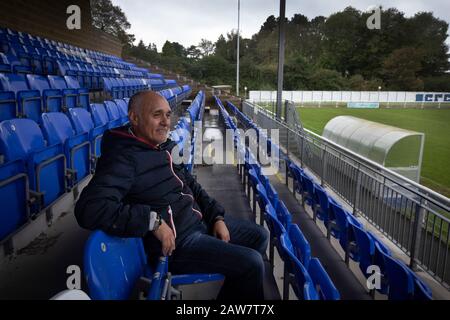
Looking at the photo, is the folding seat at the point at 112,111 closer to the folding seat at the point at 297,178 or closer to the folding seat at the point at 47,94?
the folding seat at the point at 47,94

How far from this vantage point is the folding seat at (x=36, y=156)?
2.21 meters

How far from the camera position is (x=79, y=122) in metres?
3.65

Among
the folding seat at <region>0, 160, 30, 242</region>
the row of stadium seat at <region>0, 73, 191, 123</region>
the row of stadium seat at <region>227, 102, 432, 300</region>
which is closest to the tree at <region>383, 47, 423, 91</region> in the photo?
the row of stadium seat at <region>0, 73, 191, 123</region>

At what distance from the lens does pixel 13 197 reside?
1971 mm

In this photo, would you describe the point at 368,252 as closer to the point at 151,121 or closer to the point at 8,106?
the point at 151,121

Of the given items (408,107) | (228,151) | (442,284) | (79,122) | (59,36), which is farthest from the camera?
(408,107)

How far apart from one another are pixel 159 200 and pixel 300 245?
976 mm

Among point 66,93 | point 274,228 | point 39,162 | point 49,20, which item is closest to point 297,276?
Result: point 274,228

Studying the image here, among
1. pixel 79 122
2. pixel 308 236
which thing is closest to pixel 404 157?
pixel 308 236

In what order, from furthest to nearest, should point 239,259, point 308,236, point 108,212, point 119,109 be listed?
point 119,109
point 308,236
point 239,259
point 108,212

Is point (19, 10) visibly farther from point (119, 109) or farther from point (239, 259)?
point (239, 259)

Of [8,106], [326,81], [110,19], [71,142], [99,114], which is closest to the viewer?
→ [71,142]

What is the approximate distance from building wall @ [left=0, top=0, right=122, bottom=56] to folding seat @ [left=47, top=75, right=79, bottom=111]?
6328 millimetres

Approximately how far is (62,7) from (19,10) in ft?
11.6
